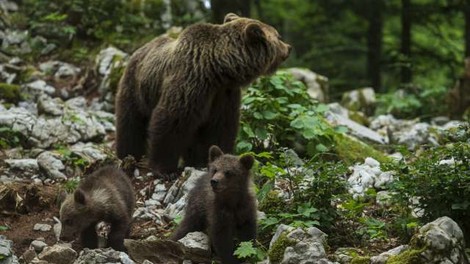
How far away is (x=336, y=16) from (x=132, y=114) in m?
13.8

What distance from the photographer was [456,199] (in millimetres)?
6805

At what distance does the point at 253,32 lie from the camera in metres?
9.89

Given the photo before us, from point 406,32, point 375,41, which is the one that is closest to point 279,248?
point 406,32

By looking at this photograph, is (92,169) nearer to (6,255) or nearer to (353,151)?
(6,255)

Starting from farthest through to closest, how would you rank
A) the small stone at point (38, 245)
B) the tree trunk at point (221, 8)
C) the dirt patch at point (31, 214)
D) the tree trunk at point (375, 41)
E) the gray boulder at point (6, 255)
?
1. the tree trunk at point (375, 41)
2. the tree trunk at point (221, 8)
3. the dirt patch at point (31, 214)
4. the small stone at point (38, 245)
5. the gray boulder at point (6, 255)

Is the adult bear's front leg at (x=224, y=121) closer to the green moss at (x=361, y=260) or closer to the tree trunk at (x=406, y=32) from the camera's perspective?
the green moss at (x=361, y=260)

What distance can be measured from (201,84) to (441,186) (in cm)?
363

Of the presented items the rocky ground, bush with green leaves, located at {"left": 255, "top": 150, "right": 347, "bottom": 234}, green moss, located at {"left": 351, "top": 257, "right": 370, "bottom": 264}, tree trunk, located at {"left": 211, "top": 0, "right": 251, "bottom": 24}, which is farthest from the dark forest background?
green moss, located at {"left": 351, "top": 257, "right": 370, "bottom": 264}

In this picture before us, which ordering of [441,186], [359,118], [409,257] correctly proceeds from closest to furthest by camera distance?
Answer: [409,257]
[441,186]
[359,118]

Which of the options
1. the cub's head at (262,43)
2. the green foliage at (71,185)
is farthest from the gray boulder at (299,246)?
the cub's head at (262,43)

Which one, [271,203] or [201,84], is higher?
[201,84]

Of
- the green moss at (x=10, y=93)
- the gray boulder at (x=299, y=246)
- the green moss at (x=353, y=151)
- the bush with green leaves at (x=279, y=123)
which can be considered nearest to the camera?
the gray boulder at (x=299, y=246)

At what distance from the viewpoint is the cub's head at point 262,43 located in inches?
391

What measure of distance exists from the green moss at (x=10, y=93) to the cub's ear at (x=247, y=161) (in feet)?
22.8
